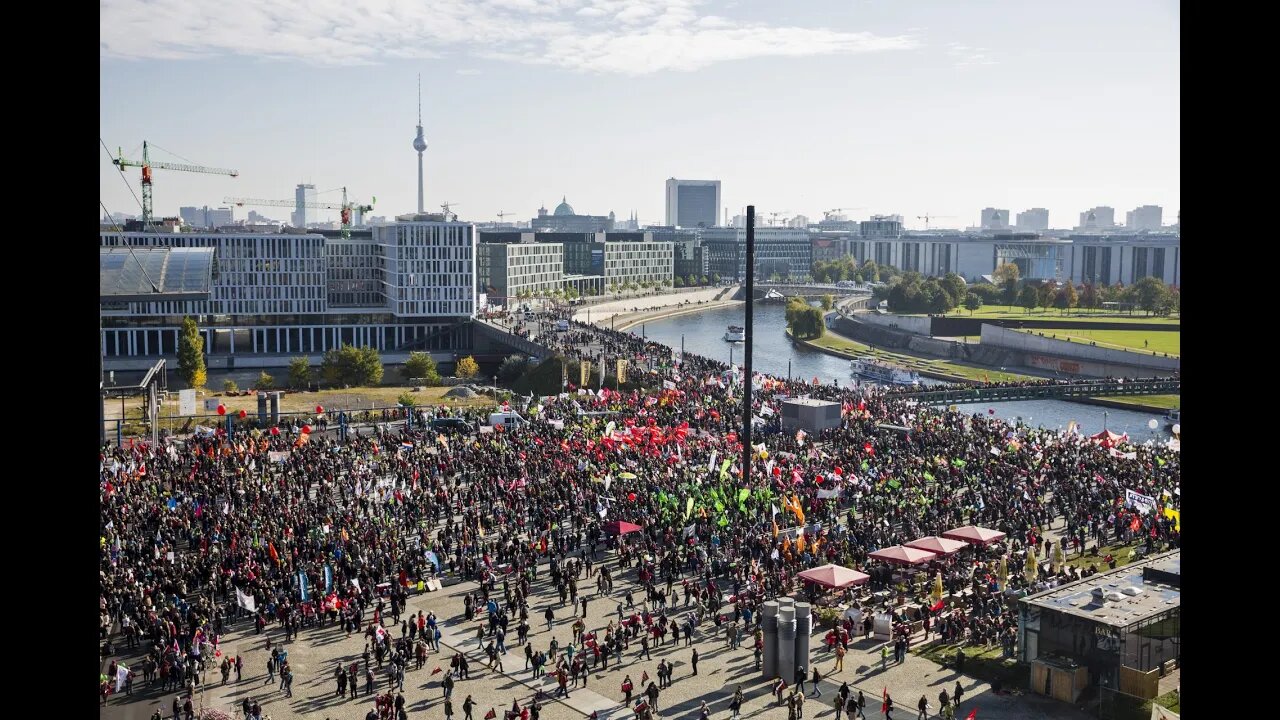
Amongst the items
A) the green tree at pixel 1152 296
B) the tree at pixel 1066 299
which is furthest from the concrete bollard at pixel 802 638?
the tree at pixel 1066 299

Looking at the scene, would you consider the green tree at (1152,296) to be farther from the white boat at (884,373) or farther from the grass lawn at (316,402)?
the grass lawn at (316,402)

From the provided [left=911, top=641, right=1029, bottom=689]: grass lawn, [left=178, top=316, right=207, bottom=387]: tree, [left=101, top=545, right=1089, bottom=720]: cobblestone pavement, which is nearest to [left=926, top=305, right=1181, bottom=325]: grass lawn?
[left=178, top=316, right=207, bottom=387]: tree

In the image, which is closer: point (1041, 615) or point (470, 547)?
point (1041, 615)

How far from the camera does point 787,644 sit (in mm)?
23797

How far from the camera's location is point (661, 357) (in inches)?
3059

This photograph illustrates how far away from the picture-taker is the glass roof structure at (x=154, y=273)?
67.2 metres

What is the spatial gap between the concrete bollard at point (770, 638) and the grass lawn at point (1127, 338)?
73.6m

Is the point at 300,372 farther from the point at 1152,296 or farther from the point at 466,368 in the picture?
the point at 1152,296

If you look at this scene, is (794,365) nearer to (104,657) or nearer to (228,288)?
(228,288)

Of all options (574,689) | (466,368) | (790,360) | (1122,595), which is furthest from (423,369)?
(1122,595)

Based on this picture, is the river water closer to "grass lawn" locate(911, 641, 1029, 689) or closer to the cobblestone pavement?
"grass lawn" locate(911, 641, 1029, 689)

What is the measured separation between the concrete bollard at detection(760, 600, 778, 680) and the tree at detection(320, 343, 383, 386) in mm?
57800
